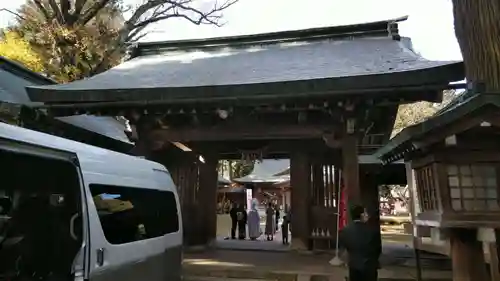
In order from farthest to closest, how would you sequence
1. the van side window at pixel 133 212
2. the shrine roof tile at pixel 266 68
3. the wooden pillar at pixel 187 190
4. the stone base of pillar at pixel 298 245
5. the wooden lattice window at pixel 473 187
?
the wooden pillar at pixel 187 190, the stone base of pillar at pixel 298 245, the shrine roof tile at pixel 266 68, the wooden lattice window at pixel 473 187, the van side window at pixel 133 212

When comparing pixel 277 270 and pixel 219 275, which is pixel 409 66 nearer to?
pixel 277 270

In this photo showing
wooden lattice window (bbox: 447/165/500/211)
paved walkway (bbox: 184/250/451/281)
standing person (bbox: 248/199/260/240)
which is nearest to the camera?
wooden lattice window (bbox: 447/165/500/211)

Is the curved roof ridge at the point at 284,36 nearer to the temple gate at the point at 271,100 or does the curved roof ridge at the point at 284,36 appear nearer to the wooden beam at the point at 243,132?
the temple gate at the point at 271,100

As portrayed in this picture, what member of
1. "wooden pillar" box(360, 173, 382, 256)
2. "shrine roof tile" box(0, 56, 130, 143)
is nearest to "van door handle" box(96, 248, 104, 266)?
"shrine roof tile" box(0, 56, 130, 143)

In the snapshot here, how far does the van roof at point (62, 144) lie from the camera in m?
2.97

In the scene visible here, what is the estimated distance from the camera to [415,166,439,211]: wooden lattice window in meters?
5.72

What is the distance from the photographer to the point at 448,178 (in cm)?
536

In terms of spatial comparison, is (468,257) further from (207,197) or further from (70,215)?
(207,197)

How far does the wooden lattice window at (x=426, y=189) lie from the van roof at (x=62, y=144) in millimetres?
3976

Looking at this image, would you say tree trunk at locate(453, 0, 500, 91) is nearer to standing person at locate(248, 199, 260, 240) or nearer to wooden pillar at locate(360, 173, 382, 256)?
wooden pillar at locate(360, 173, 382, 256)

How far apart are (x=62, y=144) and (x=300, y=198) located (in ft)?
25.2

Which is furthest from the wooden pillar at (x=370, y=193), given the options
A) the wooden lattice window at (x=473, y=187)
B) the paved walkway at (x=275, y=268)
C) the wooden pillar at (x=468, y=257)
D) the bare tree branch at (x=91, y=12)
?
the bare tree branch at (x=91, y=12)

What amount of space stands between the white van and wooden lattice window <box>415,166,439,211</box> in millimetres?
3896

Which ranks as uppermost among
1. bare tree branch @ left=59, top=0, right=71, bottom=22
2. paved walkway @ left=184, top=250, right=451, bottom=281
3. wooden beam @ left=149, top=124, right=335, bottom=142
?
bare tree branch @ left=59, top=0, right=71, bottom=22
